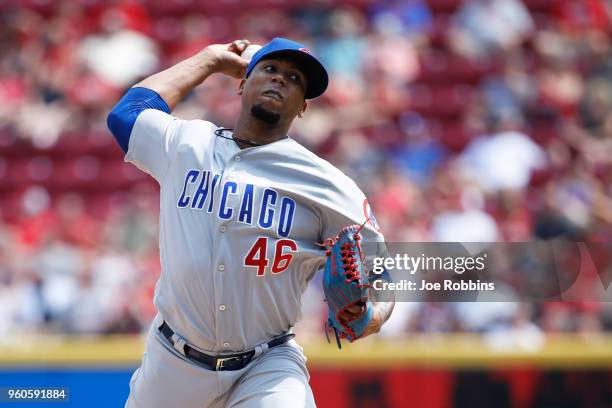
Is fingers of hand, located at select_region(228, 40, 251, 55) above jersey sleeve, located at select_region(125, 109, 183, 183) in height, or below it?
above

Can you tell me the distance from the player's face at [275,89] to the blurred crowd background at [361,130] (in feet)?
10.7

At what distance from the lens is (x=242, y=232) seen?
10.1ft

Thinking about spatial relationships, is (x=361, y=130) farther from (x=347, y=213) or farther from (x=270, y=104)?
(x=347, y=213)

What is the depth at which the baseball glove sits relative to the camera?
2881 mm

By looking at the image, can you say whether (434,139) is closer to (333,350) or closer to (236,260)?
(333,350)

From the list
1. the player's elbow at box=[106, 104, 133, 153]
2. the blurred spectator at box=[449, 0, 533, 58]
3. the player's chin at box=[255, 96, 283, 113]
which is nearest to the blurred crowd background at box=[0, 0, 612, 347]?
the blurred spectator at box=[449, 0, 533, 58]

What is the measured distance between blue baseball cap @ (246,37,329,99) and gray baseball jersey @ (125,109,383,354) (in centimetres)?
24

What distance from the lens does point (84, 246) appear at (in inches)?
316

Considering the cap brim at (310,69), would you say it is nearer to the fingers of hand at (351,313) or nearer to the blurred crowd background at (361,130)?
the fingers of hand at (351,313)

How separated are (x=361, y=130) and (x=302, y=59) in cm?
548

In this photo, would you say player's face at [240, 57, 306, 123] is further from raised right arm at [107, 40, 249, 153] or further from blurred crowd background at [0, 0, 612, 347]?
blurred crowd background at [0, 0, 612, 347]

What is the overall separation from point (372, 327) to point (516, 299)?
9.62 ft

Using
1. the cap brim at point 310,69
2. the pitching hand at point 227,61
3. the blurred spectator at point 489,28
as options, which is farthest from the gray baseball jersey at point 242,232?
the blurred spectator at point 489,28

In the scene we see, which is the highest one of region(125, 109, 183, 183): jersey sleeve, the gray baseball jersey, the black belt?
region(125, 109, 183, 183): jersey sleeve
